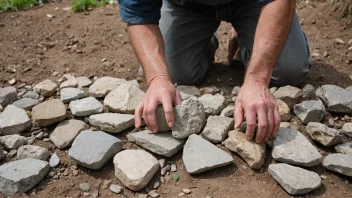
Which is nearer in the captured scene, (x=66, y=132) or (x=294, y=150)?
(x=294, y=150)

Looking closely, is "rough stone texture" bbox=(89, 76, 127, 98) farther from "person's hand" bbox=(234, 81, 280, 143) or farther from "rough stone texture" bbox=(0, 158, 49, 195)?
"person's hand" bbox=(234, 81, 280, 143)

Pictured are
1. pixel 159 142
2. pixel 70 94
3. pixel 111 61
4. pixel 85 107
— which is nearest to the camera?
pixel 159 142

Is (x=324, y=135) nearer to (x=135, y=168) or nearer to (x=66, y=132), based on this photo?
(x=135, y=168)

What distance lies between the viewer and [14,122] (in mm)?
2225

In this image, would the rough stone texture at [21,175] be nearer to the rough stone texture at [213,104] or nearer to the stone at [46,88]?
the stone at [46,88]

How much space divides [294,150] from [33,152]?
4.31 ft

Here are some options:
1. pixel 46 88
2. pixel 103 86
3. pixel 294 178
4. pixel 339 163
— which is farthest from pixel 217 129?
pixel 46 88

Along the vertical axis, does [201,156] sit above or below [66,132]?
above

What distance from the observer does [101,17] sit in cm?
402

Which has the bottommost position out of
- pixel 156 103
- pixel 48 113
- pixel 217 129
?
pixel 48 113

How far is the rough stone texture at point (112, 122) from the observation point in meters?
2.15

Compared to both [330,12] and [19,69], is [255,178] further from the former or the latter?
[330,12]

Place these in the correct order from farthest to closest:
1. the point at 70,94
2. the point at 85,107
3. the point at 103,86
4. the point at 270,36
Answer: the point at 103,86 → the point at 70,94 → the point at 85,107 → the point at 270,36

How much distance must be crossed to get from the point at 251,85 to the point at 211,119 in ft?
1.02
